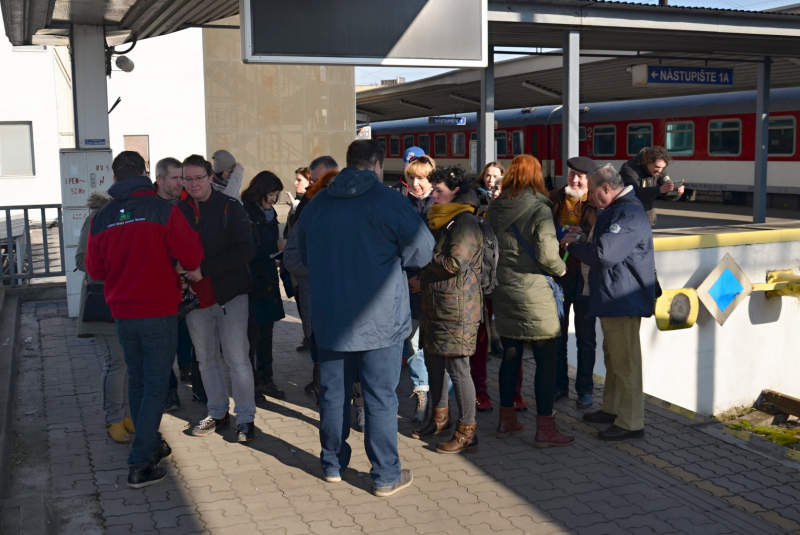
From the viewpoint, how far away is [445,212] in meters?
4.88

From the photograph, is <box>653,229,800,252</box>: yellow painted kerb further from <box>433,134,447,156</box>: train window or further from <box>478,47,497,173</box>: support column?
<box>433,134,447,156</box>: train window

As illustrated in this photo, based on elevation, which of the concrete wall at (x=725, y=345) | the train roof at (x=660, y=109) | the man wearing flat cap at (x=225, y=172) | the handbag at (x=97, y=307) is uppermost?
the train roof at (x=660, y=109)

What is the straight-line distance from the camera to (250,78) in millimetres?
23375

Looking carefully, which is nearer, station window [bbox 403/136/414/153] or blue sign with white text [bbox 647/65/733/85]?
blue sign with white text [bbox 647/65/733/85]

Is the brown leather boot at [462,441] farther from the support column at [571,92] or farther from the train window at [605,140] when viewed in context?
the train window at [605,140]

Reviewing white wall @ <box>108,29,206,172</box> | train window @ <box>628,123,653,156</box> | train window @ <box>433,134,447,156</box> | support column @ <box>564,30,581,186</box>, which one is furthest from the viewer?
train window @ <box>433,134,447,156</box>

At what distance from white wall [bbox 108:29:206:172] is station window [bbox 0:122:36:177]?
219cm

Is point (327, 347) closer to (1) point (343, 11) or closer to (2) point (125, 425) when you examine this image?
(2) point (125, 425)

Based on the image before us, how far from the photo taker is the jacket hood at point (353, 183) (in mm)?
4199

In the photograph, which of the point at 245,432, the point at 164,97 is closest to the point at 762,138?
the point at 245,432

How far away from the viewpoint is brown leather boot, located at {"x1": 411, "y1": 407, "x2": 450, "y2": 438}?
5281 millimetres

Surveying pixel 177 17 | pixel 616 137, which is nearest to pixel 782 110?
pixel 616 137

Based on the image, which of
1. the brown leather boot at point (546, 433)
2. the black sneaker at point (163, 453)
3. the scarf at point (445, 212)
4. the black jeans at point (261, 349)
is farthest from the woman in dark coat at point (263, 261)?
the brown leather boot at point (546, 433)

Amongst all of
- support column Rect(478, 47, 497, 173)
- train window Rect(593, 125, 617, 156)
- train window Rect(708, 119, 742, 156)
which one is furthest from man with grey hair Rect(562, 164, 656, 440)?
train window Rect(593, 125, 617, 156)
